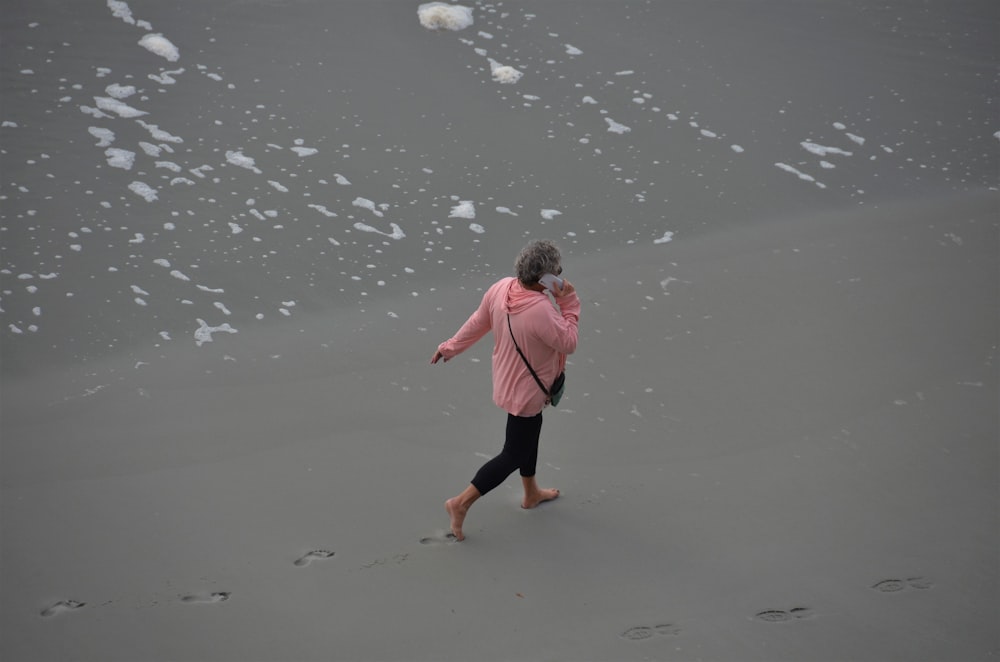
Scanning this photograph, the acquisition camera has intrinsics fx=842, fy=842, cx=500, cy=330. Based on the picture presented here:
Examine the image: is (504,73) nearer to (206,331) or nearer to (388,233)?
(388,233)

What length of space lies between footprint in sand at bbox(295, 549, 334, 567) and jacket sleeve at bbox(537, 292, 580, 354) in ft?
3.84

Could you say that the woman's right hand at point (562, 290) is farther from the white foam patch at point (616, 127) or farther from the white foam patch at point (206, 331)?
the white foam patch at point (616, 127)

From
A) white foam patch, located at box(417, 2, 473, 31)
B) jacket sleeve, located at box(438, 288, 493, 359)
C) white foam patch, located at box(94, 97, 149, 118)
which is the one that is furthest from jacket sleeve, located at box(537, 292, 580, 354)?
white foam patch, located at box(417, 2, 473, 31)

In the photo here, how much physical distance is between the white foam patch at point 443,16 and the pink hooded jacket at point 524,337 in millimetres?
4723

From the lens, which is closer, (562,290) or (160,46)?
(562,290)

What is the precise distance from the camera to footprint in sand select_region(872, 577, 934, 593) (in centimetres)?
305

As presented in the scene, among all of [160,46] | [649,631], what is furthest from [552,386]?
[160,46]

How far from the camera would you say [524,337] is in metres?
2.94

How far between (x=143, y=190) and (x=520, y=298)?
11.4 feet

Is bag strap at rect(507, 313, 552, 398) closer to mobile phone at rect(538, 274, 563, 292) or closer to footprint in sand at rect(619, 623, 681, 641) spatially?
mobile phone at rect(538, 274, 563, 292)

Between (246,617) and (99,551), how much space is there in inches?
27.5

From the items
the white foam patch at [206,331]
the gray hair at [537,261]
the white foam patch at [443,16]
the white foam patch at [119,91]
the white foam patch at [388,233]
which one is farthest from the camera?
the white foam patch at [443,16]

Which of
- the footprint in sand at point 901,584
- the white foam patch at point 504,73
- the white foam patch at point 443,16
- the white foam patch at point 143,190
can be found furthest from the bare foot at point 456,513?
the white foam patch at point 443,16

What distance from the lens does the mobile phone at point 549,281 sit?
288 cm
